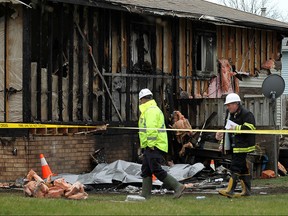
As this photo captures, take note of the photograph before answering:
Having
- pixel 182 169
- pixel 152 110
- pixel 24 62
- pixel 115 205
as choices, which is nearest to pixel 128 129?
pixel 182 169

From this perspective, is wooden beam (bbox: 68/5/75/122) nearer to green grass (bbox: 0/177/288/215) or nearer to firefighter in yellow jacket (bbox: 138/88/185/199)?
firefighter in yellow jacket (bbox: 138/88/185/199)

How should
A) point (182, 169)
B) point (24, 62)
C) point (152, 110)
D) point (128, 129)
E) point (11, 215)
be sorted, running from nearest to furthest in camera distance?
point (11, 215) → point (152, 110) → point (24, 62) → point (182, 169) → point (128, 129)

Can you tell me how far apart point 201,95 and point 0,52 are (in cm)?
715

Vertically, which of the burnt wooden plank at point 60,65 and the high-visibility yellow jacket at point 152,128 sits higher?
the burnt wooden plank at point 60,65

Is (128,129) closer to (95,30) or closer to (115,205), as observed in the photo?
(95,30)

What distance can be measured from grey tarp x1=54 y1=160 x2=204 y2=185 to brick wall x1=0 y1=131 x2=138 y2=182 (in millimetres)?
498

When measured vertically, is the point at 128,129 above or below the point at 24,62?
below

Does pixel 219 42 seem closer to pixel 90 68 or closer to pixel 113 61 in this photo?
pixel 113 61

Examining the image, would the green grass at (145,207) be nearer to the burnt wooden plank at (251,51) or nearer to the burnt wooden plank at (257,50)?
the burnt wooden plank at (251,51)

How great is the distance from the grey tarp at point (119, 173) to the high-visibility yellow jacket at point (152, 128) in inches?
112

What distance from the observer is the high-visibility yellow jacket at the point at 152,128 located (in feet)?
41.2

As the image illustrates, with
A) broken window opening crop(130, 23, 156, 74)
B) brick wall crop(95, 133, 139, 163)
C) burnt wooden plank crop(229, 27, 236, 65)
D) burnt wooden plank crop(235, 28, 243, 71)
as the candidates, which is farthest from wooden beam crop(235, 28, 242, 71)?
brick wall crop(95, 133, 139, 163)

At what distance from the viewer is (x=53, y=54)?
16.7 m

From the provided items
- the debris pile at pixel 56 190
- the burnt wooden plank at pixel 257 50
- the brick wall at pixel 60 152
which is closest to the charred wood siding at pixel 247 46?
the burnt wooden plank at pixel 257 50
